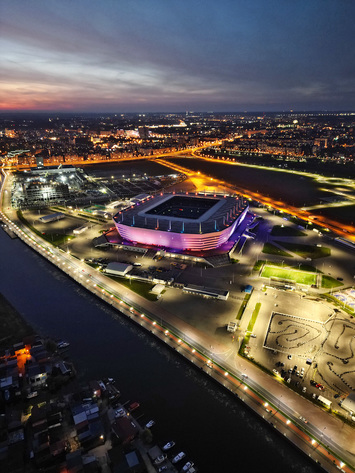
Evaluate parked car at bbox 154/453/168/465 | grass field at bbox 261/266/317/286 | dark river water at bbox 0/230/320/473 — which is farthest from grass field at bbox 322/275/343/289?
parked car at bbox 154/453/168/465

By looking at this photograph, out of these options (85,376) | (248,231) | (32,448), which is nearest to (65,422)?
(32,448)

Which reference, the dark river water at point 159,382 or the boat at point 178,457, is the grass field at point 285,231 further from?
the boat at point 178,457

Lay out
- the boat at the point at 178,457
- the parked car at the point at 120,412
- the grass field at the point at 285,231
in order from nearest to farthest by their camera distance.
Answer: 1. the boat at the point at 178,457
2. the parked car at the point at 120,412
3. the grass field at the point at 285,231

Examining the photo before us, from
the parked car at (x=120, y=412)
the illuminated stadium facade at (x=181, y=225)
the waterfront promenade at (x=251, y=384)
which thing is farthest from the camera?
the illuminated stadium facade at (x=181, y=225)

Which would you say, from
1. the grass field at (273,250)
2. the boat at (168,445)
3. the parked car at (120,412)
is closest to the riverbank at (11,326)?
the parked car at (120,412)

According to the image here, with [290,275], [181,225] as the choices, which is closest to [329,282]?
[290,275]

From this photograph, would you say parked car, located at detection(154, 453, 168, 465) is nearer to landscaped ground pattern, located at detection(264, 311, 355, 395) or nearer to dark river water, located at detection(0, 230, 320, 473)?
dark river water, located at detection(0, 230, 320, 473)

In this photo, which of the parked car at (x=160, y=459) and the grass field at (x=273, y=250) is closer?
the parked car at (x=160, y=459)
